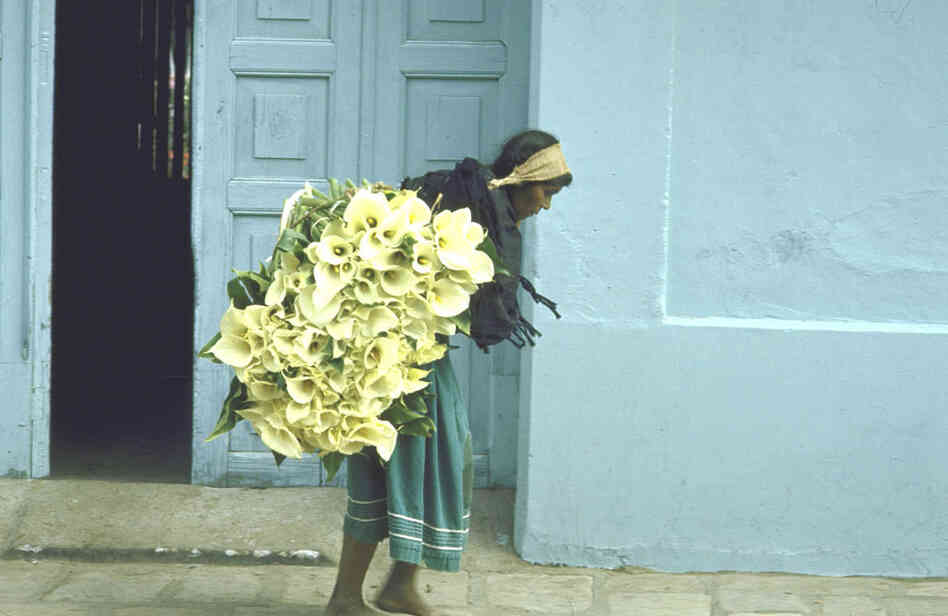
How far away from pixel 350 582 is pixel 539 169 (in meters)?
1.37

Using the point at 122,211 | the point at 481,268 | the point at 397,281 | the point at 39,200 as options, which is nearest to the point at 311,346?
the point at 397,281

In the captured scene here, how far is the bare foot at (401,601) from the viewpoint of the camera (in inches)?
150

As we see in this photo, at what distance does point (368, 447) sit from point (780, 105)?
84.1 inches

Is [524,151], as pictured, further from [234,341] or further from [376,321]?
[234,341]

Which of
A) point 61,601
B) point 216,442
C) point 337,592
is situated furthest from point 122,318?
point 337,592

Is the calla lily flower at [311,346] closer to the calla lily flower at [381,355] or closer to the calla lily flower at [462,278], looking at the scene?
the calla lily flower at [381,355]

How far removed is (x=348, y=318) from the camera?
3.11 meters

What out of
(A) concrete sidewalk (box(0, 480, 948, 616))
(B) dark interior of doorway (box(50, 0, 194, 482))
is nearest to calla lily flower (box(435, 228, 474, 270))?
(A) concrete sidewalk (box(0, 480, 948, 616))

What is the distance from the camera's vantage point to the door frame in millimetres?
4879

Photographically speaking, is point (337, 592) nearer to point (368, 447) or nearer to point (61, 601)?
point (368, 447)

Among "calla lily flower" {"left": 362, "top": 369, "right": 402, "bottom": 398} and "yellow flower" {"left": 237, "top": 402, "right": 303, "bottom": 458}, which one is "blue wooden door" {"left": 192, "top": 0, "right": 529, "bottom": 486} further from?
"calla lily flower" {"left": 362, "top": 369, "right": 402, "bottom": 398}

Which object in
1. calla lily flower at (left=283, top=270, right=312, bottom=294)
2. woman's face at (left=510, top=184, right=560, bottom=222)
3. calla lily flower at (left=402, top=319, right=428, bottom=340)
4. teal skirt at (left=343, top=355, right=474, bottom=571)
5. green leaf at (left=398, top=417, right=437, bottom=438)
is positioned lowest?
teal skirt at (left=343, top=355, right=474, bottom=571)

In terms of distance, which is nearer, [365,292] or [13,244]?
[365,292]

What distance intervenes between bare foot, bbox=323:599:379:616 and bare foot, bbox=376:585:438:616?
11cm
